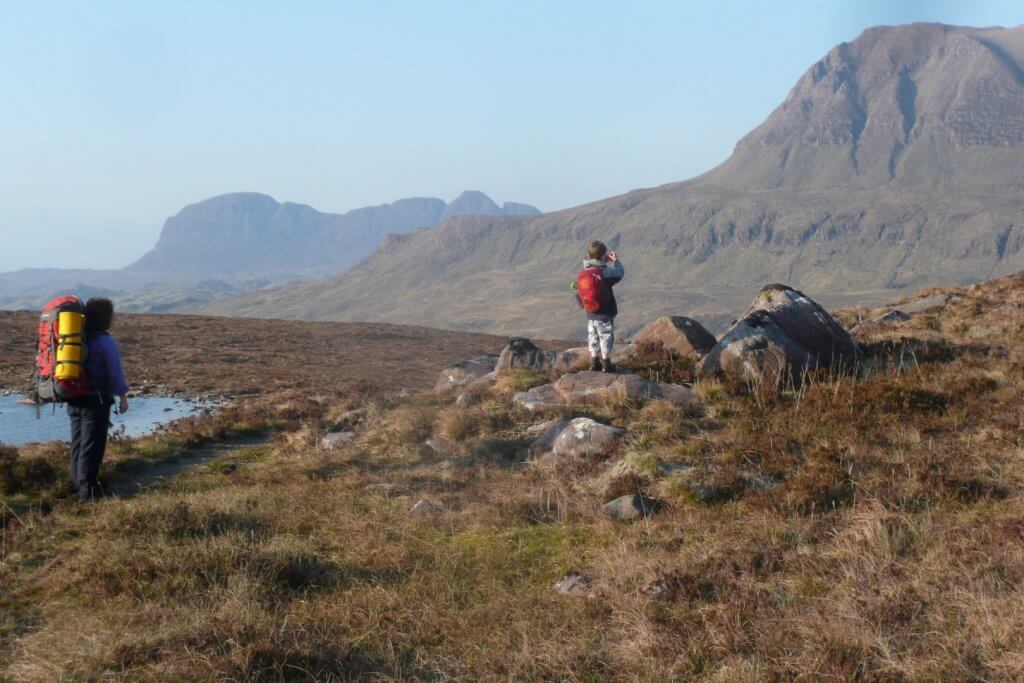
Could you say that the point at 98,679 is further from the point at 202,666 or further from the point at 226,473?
the point at 226,473

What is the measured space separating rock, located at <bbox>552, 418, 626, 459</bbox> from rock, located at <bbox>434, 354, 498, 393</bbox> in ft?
22.2

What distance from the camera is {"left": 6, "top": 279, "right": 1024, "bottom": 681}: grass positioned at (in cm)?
504

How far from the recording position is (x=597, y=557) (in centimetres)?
698

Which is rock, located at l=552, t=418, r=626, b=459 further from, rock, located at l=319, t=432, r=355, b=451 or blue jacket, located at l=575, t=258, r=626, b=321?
rock, located at l=319, t=432, r=355, b=451

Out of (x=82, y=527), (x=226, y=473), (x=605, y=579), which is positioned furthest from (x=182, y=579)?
(x=226, y=473)

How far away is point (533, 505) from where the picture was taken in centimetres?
867

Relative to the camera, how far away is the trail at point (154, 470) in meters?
10.5

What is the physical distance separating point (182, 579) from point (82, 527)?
9.37 ft

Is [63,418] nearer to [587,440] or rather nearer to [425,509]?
[425,509]

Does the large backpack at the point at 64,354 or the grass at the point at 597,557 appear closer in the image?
the grass at the point at 597,557

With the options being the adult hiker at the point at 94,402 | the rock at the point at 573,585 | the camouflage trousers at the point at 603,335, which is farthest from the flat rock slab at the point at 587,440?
the adult hiker at the point at 94,402

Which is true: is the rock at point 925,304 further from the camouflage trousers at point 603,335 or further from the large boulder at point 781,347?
the camouflage trousers at point 603,335

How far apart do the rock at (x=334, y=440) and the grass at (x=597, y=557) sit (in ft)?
3.96

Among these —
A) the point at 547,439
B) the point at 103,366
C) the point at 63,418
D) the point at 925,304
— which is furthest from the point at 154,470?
the point at 925,304
